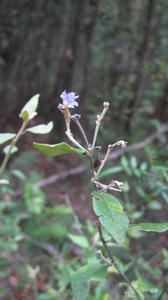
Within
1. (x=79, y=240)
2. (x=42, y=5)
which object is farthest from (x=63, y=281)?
(x=42, y=5)

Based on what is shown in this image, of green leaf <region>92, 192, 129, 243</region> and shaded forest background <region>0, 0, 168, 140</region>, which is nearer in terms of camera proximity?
green leaf <region>92, 192, 129, 243</region>

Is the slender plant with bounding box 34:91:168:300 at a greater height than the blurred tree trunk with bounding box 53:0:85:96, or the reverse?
the blurred tree trunk with bounding box 53:0:85:96

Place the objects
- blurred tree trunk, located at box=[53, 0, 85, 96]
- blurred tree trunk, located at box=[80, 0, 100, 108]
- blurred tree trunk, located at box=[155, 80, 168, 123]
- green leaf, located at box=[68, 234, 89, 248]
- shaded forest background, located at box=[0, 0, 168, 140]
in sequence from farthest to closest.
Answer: blurred tree trunk, located at box=[155, 80, 168, 123] → blurred tree trunk, located at box=[53, 0, 85, 96] → blurred tree trunk, located at box=[80, 0, 100, 108] → shaded forest background, located at box=[0, 0, 168, 140] → green leaf, located at box=[68, 234, 89, 248]

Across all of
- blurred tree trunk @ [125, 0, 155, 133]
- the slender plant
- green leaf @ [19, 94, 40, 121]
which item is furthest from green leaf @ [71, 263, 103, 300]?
blurred tree trunk @ [125, 0, 155, 133]

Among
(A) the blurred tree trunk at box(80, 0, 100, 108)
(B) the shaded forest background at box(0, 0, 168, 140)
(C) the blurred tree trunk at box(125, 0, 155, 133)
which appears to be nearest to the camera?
(C) the blurred tree trunk at box(125, 0, 155, 133)

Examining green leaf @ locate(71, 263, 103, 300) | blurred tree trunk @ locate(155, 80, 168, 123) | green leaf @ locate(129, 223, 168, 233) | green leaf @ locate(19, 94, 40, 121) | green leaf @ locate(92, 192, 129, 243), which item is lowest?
green leaf @ locate(71, 263, 103, 300)

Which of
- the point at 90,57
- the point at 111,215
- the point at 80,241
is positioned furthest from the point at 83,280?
the point at 90,57

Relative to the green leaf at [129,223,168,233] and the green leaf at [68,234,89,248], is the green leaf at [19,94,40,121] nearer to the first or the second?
the green leaf at [129,223,168,233]
